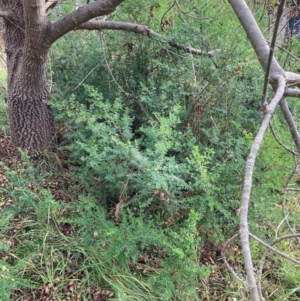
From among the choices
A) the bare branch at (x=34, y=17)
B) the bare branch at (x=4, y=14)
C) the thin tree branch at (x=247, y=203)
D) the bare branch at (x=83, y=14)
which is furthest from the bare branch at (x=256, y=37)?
the bare branch at (x=4, y=14)

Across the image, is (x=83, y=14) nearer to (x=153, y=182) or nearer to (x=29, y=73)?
(x=29, y=73)

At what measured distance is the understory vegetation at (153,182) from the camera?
1.80 metres

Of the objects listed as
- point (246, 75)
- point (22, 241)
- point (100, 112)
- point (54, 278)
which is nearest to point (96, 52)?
point (100, 112)

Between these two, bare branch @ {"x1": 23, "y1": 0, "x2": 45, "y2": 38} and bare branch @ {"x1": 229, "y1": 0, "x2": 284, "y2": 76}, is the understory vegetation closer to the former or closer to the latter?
bare branch @ {"x1": 23, "y1": 0, "x2": 45, "y2": 38}

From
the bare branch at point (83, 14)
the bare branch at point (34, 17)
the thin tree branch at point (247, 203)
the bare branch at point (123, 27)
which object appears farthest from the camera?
the bare branch at point (123, 27)

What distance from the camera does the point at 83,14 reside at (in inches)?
86.4

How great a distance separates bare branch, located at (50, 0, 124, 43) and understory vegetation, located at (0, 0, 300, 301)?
1.46 ft

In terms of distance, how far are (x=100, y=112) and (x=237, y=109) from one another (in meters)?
1.02

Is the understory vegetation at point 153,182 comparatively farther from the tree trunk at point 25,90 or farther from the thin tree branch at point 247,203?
the thin tree branch at point 247,203

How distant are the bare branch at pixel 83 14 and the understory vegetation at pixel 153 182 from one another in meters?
0.45

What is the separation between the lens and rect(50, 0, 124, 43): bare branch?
207cm

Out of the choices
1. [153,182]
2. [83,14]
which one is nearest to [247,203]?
[153,182]

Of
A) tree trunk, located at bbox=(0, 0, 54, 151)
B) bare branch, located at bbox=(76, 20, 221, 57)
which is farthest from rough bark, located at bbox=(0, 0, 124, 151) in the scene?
bare branch, located at bbox=(76, 20, 221, 57)

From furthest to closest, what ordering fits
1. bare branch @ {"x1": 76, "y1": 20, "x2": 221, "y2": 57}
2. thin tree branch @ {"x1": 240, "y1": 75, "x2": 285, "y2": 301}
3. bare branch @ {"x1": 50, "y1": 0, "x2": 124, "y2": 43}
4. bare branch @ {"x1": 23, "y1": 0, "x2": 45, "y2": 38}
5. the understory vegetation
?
1. bare branch @ {"x1": 76, "y1": 20, "x2": 221, "y2": 57}
2. bare branch @ {"x1": 23, "y1": 0, "x2": 45, "y2": 38}
3. bare branch @ {"x1": 50, "y1": 0, "x2": 124, "y2": 43}
4. the understory vegetation
5. thin tree branch @ {"x1": 240, "y1": 75, "x2": 285, "y2": 301}
